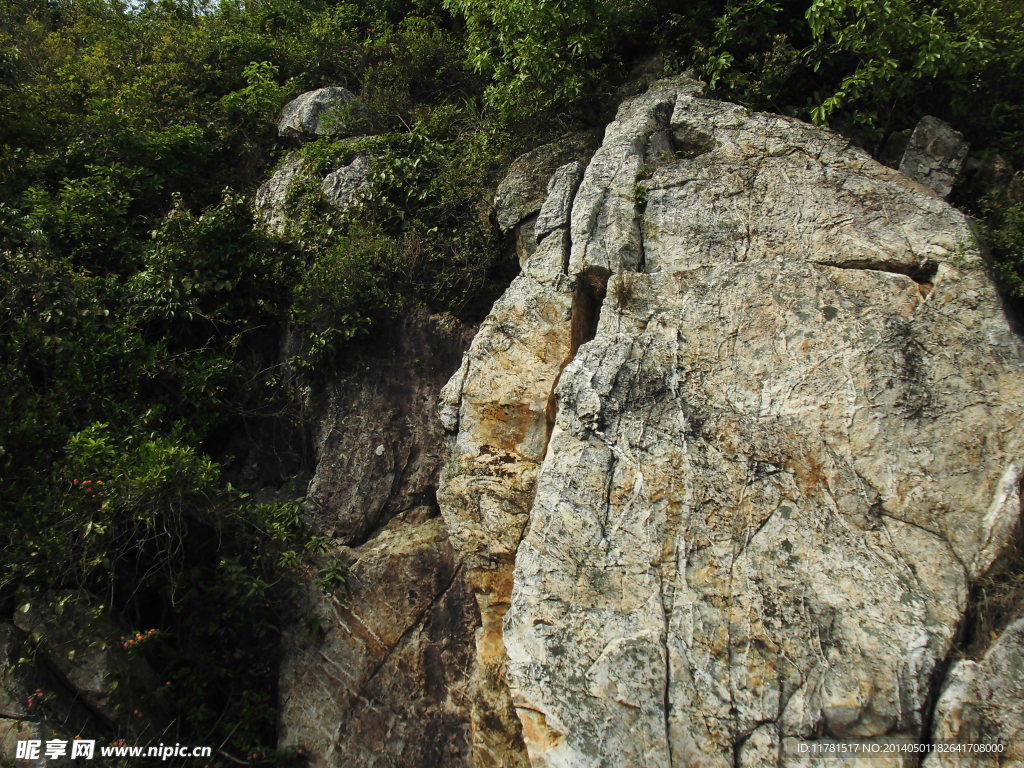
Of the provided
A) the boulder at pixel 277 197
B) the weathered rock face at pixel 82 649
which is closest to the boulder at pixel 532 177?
the boulder at pixel 277 197

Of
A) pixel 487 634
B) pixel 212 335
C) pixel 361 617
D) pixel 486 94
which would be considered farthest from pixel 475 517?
pixel 486 94

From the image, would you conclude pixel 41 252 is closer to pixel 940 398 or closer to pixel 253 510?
pixel 253 510

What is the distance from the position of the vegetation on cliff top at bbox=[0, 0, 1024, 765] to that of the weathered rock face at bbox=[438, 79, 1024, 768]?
1240mm

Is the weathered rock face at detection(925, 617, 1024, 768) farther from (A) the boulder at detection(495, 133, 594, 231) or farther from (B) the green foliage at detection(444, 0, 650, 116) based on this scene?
(B) the green foliage at detection(444, 0, 650, 116)

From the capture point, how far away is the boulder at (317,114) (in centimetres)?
1121

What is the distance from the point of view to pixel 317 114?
11.5 meters

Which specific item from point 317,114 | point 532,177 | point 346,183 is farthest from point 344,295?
point 317,114

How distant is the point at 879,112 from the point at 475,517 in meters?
6.13

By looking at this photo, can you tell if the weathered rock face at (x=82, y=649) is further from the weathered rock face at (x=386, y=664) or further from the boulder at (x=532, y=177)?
the boulder at (x=532, y=177)

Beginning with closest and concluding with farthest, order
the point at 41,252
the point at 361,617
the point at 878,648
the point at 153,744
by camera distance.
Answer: the point at 878,648 → the point at 153,744 → the point at 361,617 → the point at 41,252

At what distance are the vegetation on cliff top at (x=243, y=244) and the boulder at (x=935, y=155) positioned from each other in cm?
39

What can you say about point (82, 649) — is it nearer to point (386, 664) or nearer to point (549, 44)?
point (386, 664)

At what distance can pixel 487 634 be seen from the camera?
23.7 feet

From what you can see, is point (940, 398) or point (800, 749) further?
point (940, 398)
